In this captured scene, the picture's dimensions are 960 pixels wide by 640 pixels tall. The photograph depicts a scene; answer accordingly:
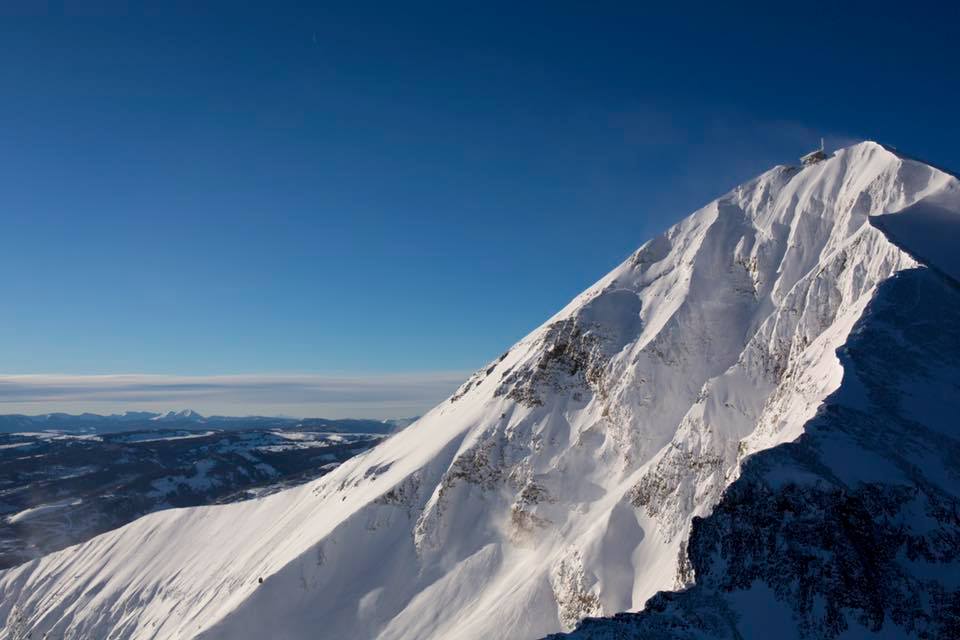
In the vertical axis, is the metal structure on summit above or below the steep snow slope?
above

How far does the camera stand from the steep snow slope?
56.2 meters

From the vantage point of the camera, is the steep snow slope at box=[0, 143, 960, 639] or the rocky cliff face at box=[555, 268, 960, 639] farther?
the steep snow slope at box=[0, 143, 960, 639]

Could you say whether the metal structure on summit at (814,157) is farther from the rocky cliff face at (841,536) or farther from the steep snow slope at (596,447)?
the rocky cliff face at (841,536)

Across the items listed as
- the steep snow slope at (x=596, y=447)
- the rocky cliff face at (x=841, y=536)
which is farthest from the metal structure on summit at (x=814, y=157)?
the rocky cliff face at (x=841, y=536)

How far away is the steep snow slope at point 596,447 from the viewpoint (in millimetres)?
56188

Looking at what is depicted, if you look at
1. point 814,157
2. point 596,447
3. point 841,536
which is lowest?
point 841,536

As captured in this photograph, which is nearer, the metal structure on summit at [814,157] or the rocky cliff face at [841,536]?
the rocky cliff face at [841,536]

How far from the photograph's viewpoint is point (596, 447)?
71.4 m

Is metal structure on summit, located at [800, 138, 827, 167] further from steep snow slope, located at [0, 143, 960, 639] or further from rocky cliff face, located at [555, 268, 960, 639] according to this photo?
rocky cliff face, located at [555, 268, 960, 639]

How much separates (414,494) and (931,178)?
6347 centimetres

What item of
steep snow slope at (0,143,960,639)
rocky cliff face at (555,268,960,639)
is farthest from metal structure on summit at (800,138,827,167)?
rocky cliff face at (555,268,960,639)

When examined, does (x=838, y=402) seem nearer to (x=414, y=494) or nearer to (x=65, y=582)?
(x=414, y=494)

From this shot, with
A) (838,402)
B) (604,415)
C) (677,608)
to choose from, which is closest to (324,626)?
(604,415)

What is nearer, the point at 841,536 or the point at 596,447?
the point at 841,536
